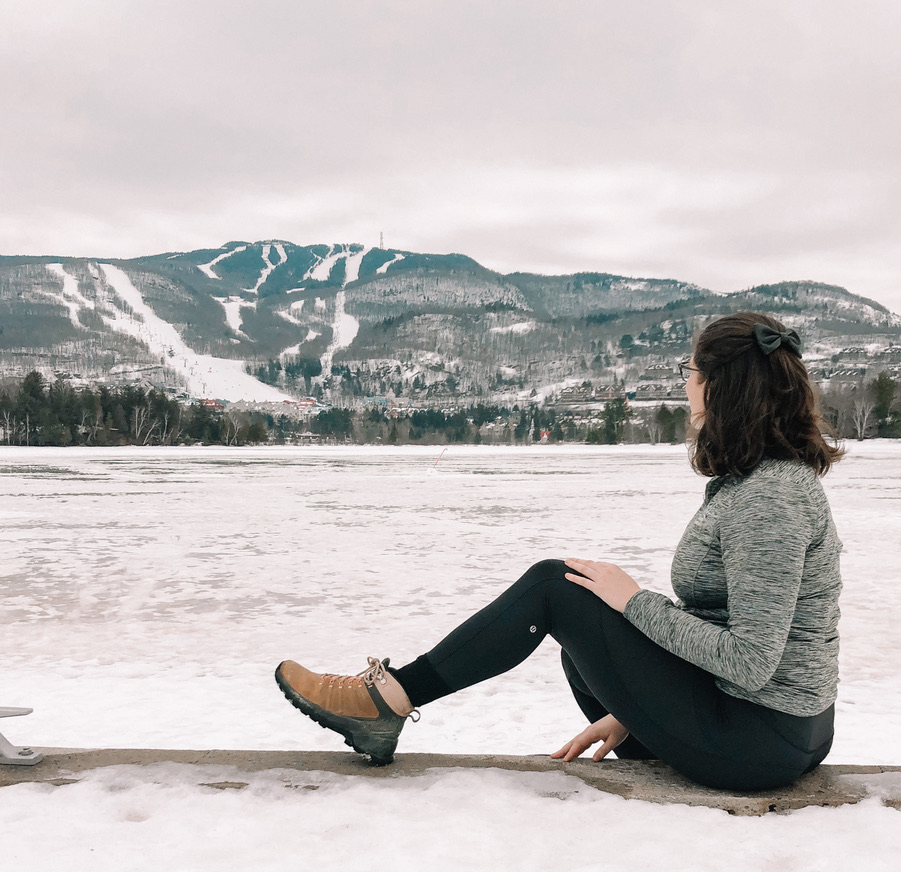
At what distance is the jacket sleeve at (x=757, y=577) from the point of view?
2197 millimetres

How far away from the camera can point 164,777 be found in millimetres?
2580

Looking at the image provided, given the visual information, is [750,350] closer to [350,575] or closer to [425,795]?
[425,795]

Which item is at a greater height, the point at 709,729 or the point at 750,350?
the point at 750,350

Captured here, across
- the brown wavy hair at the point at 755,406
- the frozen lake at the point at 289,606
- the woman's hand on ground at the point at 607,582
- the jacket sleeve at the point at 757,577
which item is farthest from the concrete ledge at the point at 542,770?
the frozen lake at the point at 289,606

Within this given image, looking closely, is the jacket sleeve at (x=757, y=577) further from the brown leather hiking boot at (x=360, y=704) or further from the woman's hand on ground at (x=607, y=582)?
the brown leather hiking boot at (x=360, y=704)

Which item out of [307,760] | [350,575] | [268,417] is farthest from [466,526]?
[268,417]

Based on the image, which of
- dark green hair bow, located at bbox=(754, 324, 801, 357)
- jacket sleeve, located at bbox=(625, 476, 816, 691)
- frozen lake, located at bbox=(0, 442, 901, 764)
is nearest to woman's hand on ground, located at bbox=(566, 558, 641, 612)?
jacket sleeve, located at bbox=(625, 476, 816, 691)

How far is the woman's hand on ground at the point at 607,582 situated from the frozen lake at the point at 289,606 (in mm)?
1641

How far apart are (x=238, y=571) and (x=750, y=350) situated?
7.34 meters

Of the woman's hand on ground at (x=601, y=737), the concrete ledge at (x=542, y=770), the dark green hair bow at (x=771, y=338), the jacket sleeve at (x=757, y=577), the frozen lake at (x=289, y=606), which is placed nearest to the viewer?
the jacket sleeve at (x=757, y=577)

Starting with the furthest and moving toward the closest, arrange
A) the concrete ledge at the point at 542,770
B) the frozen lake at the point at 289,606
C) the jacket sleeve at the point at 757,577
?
1. the frozen lake at the point at 289,606
2. the concrete ledge at the point at 542,770
3. the jacket sleeve at the point at 757,577

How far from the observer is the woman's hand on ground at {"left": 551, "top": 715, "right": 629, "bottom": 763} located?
2.80 m

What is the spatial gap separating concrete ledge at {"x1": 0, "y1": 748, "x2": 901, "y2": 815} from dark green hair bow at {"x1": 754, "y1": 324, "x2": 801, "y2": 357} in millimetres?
1344

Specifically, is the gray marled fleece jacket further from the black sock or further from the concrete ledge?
the black sock
